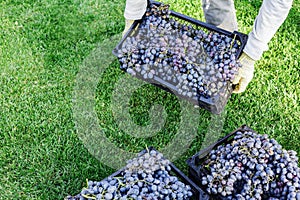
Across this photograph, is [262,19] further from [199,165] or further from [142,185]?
[142,185]

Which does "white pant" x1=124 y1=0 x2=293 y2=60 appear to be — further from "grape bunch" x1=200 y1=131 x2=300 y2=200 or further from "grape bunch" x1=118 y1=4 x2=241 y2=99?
"grape bunch" x1=200 y1=131 x2=300 y2=200

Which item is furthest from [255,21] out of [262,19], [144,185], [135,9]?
[144,185]

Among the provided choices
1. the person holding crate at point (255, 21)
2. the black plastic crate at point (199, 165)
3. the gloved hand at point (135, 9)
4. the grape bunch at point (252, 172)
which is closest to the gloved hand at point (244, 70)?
the person holding crate at point (255, 21)

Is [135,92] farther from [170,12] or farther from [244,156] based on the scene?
[244,156]

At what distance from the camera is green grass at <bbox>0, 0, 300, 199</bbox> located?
219 centimetres

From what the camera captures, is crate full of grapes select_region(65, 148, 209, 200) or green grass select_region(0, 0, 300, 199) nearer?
crate full of grapes select_region(65, 148, 209, 200)

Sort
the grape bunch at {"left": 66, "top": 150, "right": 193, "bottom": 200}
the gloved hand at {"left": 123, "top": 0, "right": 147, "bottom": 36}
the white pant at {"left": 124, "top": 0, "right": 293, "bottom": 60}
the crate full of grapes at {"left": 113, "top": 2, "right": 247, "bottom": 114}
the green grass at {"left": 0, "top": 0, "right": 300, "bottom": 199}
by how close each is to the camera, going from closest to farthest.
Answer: the grape bunch at {"left": 66, "top": 150, "right": 193, "bottom": 200} < the white pant at {"left": 124, "top": 0, "right": 293, "bottom": 60} < the crate full of grapes at {"left": 113, "top": 2, "right": 247, "bottom": 114} < the gloved hand at {"left": 123, "top": 0, "right": 147, "bottom": 36} < the green grass at {"left": 0, "top": 0, "right": 300, "bottom": 199}

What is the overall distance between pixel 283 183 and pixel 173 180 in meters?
0.44

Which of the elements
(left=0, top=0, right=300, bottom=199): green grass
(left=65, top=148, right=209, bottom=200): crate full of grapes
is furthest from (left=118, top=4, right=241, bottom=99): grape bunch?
(left=0, top=0, right=300, bottom=199): green grass

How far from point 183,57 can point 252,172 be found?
0.62 metres

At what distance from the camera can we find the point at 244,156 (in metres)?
1.70

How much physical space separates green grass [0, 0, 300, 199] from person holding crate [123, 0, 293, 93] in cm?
42

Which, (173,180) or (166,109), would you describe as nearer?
(173,180)

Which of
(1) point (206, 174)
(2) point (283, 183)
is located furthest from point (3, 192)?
(2) point (283, 183)
